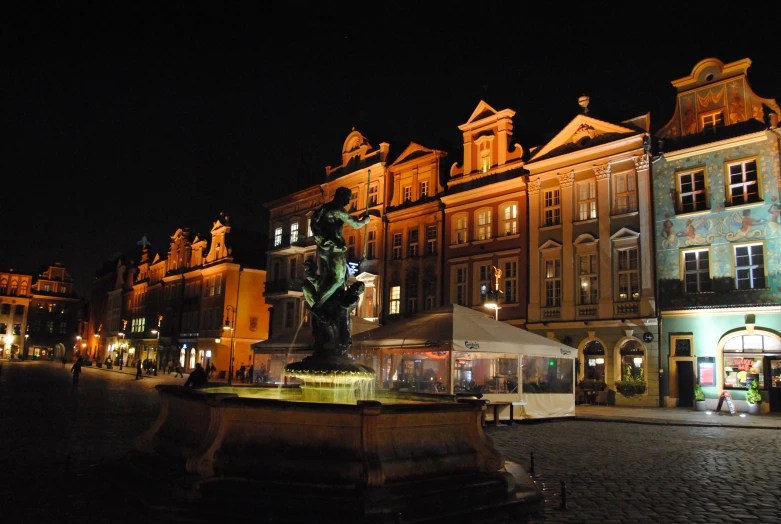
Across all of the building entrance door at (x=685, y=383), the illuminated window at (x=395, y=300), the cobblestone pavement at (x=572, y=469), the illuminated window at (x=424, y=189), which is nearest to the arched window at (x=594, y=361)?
the building entrance door at (x=685, y=383)

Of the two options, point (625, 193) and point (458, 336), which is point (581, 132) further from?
point (458, 336)

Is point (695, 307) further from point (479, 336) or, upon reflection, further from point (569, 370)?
point (479, 336)

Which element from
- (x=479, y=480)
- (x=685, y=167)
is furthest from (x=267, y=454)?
(x=685, y=167)

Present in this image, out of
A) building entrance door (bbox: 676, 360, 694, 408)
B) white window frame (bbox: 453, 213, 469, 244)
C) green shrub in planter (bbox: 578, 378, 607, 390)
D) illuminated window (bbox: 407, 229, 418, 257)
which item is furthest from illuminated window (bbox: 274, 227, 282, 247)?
A: building entrance door (bbox: 676, 360, 694, 408)

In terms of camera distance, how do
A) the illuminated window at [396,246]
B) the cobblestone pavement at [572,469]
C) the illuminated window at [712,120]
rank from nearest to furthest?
the cobblestone pavement at [572,469] < the illuminated window at [712,120] < the illuminated window at [396,246]

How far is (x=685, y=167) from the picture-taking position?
27188mm

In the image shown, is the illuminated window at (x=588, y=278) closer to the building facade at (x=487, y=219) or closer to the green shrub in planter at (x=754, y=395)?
the building facade at (x=487, y=219)

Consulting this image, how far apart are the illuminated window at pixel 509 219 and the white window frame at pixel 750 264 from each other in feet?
34.9

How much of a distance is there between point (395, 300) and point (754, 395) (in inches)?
800

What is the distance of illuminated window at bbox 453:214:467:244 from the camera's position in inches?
1404

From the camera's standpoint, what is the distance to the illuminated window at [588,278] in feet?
97.3

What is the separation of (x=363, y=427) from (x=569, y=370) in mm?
16558

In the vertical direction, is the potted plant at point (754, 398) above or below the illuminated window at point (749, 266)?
below

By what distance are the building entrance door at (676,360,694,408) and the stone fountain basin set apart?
2137 centimetres
